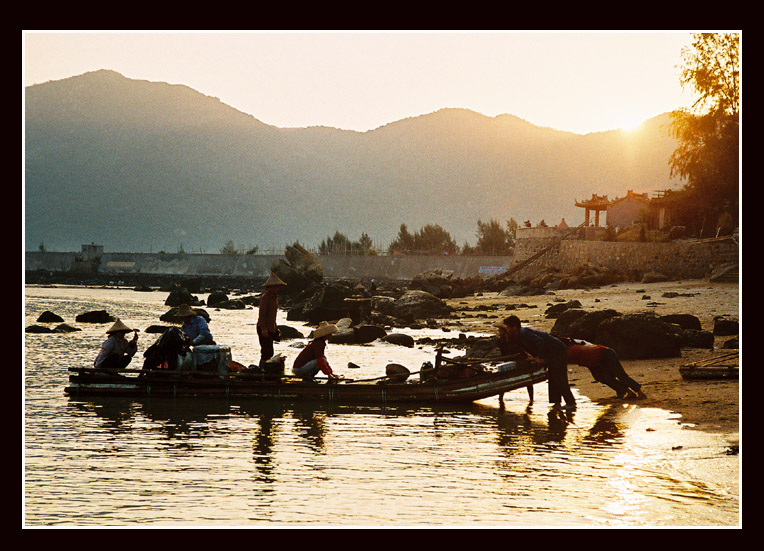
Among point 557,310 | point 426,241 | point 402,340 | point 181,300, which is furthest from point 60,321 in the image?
point 426,241

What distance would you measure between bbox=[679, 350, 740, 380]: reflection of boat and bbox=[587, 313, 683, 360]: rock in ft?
8.18

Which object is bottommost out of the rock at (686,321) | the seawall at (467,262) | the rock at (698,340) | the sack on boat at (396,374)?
the sack on boat at (396,374)

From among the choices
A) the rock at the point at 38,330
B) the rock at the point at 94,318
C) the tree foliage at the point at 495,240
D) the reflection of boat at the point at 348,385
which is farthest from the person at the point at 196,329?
the tree foliage at the point at 495,240

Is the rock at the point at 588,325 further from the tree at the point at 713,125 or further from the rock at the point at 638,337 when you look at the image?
the tree at the point at 713,125

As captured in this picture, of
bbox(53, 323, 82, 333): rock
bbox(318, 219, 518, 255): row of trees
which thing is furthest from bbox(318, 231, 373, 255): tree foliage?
bbox(53, 323, 82, 333): rock

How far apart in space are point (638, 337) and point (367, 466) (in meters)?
9.98

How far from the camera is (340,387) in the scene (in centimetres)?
1524

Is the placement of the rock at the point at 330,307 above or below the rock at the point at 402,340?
above

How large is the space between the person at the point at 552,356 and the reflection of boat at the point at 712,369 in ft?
8.46

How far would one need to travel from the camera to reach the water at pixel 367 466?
28.0 feet
